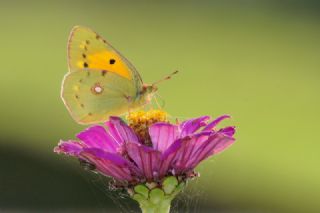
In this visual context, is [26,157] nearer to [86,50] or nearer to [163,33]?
[86,50]

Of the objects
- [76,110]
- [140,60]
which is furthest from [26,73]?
[76,110]

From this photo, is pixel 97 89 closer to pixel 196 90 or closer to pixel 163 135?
pixel 163 135

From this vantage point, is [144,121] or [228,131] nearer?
[228,131]

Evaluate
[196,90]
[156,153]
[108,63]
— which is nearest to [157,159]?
[156,153]

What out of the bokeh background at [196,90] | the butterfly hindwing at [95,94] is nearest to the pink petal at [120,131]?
the butterfly hindwing at [95,94]

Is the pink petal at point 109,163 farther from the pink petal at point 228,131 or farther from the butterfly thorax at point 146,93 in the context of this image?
the butterfly thorax at point 146,93

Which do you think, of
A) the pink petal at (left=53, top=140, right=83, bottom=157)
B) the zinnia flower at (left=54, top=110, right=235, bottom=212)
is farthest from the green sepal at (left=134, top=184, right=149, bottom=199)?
the pink petal at (left=53, top=140, right=83, bottom=157)
